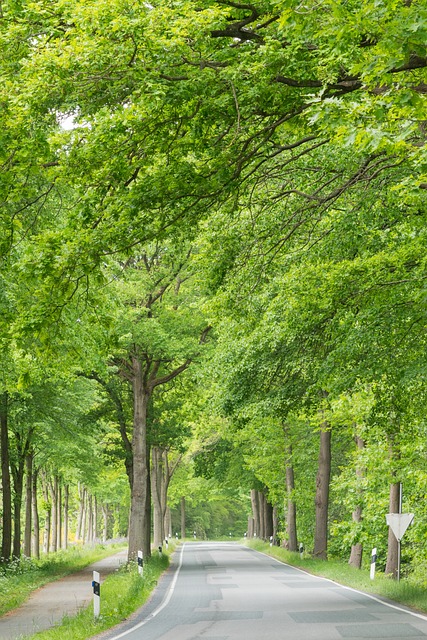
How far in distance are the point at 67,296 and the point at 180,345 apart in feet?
56.4

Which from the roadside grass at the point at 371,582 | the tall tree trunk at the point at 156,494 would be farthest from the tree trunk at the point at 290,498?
the tall tree trunk at the point at 156,494

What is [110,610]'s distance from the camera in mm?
15617

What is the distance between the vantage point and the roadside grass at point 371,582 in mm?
17422

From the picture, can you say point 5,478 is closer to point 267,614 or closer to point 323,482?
point 323,482

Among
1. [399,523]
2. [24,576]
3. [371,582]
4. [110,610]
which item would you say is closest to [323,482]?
[371,582]

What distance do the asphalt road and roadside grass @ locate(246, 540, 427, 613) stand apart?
0.47 metres

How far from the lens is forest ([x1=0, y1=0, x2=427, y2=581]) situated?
8.91 m

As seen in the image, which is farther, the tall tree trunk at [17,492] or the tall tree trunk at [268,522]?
the tall tree trunk at [268,522]

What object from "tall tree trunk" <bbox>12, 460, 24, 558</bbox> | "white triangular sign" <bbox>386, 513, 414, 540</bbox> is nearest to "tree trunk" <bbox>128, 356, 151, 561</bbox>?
"tall tree trunk" <bbox>12, 460, 24, 558</bbox>

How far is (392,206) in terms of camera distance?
14305 millimetres

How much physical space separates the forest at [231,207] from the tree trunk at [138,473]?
10 centimetres

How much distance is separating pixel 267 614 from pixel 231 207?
7.33 m

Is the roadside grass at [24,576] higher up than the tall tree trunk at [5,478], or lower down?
lower down

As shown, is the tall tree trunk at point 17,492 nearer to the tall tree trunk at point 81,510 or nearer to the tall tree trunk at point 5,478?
the tall tree trunk at point 5,478
